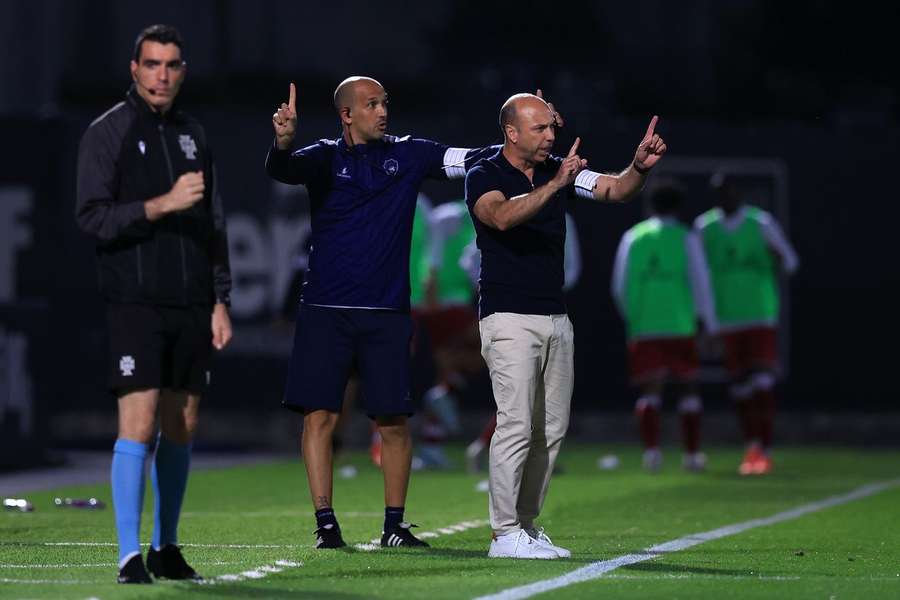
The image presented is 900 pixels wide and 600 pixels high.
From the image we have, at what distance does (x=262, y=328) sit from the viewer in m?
21.3

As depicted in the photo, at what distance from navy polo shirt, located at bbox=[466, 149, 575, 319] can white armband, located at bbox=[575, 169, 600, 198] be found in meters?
0.13

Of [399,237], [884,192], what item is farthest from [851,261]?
[399,237]

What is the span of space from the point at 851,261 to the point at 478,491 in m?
7.96

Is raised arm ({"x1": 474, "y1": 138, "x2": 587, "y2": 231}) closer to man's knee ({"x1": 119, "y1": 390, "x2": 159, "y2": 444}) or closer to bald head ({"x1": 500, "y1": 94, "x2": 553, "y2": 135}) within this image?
bald head ({"x1": 500, "y1": 94, "x2": 553, "y2": 135})

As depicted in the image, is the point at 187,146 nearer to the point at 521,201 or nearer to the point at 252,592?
the point at 521,201

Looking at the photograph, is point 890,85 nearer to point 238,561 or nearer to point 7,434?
point 7,434

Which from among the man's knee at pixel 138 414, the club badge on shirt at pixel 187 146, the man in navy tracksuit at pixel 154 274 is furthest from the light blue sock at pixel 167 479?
the club badge on shirt at pixel 187 146

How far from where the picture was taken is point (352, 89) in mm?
10312

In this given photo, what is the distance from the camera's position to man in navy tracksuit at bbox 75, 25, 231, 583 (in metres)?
8.27

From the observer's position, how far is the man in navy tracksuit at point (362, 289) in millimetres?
10328

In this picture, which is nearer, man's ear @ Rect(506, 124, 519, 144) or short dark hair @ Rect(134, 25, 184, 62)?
short dark hair @ Rect(134, 25, 184, 62)

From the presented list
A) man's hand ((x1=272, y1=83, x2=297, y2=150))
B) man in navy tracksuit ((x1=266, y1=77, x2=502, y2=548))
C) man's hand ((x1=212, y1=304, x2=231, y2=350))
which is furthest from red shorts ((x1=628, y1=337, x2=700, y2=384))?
man's hand ((x1=212, y1=304, x2=231, y2=350))

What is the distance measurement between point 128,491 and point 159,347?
0.55m

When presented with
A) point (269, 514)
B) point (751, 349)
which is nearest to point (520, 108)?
point (269, 514)
